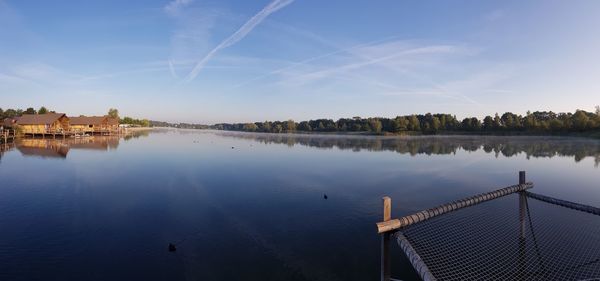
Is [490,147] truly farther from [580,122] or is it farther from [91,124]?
[91,124]

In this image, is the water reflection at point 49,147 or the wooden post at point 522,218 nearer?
the wooden post at point 522,218

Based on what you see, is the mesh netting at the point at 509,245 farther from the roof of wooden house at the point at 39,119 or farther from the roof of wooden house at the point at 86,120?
the roof of wooden house at the point at 86,120

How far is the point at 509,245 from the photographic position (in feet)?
34.5

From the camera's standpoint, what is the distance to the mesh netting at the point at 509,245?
8578 mm

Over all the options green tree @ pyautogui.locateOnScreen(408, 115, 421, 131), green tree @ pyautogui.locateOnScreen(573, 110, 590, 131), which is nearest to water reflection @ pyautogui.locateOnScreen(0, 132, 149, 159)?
green tree @ pyautogui.locateOnScreen(408, 115, 421, 131)

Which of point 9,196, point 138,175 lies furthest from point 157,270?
point 138,175

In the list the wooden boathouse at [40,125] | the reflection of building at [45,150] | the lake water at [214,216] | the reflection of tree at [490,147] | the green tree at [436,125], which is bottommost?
the lake water at [214,216]

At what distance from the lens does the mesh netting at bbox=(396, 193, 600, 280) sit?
8.58 meters

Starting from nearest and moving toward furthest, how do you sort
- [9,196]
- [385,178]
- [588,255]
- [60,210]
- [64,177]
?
[588,255] → [60,210] → [9,196] → [64,177] → [385,178]

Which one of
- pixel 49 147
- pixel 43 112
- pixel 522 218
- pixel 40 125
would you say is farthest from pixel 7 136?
pixel 522 218

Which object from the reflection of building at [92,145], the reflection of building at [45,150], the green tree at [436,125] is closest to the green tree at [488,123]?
the green tree at [436,125]

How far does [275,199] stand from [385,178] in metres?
11.0

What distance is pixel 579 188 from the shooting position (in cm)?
2081

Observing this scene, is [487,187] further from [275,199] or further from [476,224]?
[275,199]
